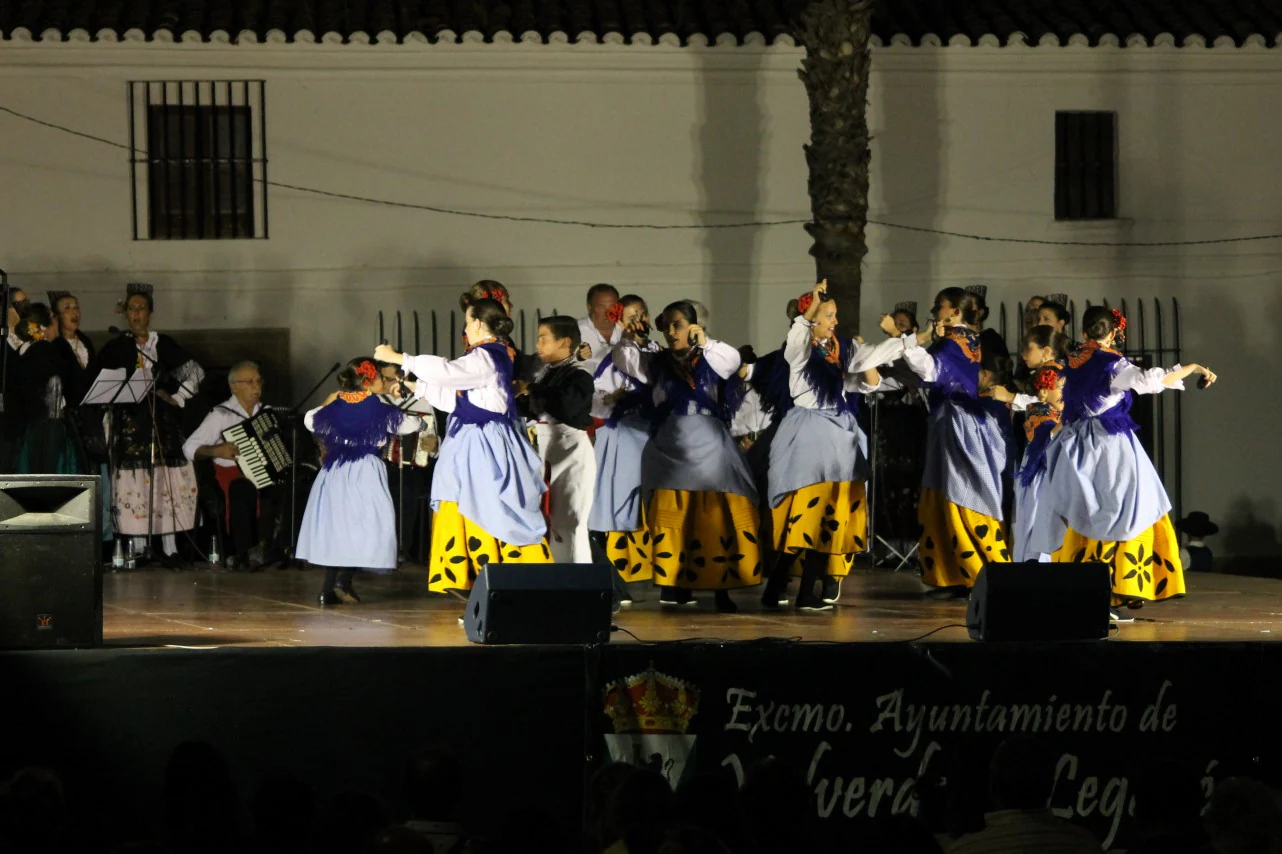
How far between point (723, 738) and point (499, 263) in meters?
9.29

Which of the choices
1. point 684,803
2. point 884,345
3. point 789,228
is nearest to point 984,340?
point 884,345

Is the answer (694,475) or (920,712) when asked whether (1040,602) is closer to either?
(920,712)

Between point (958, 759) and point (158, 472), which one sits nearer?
point (958, 759)

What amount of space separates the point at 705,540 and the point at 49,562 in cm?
369

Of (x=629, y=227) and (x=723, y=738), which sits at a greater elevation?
(x=629, y=227)

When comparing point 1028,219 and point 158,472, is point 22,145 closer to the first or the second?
point 158,472

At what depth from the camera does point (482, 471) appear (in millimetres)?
9211

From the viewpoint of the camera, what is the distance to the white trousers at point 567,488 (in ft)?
32.7

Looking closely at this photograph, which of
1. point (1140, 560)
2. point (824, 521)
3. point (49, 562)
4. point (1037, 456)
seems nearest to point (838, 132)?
point (1037, 456)

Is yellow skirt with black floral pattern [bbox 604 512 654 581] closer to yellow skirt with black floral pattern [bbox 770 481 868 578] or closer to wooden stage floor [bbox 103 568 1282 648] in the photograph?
wooden stage floor [bbox 103 568 1282 648]

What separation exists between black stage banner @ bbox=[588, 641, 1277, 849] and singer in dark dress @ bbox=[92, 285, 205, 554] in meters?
6.38

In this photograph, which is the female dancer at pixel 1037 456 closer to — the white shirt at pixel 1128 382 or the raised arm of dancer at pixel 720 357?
the white shirt at pixel 1128 382

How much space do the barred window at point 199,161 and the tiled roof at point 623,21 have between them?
0.50 meters

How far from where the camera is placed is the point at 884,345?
10.0m
